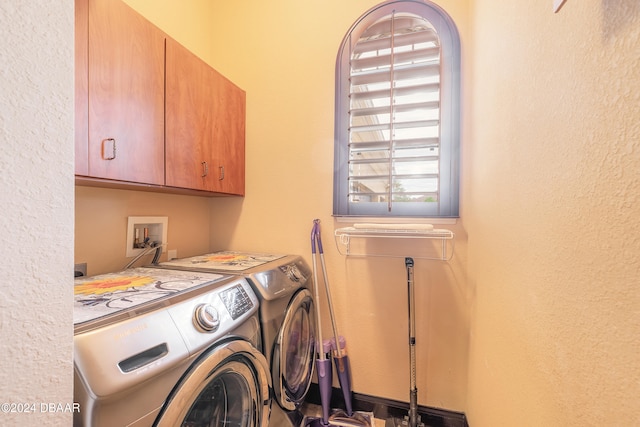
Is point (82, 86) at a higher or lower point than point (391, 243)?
higher

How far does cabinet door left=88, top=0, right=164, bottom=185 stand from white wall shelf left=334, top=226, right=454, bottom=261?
3.19 feet

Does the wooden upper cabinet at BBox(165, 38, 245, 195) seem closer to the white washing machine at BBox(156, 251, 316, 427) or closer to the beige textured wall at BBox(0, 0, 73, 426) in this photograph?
the white washing machine at BBox(156, 251, 316, 427)

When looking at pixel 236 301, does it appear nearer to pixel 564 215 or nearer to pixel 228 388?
pixel 228 388

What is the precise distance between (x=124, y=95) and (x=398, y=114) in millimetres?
1318

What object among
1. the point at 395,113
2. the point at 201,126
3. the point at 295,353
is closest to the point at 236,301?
the point at 295,353

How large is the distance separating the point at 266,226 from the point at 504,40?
1.51 m

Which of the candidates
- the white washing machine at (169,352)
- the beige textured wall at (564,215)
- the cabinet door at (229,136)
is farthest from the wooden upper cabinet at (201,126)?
the beige textured wall at (564,215)

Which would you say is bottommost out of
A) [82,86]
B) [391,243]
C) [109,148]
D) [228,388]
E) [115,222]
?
[228,388]

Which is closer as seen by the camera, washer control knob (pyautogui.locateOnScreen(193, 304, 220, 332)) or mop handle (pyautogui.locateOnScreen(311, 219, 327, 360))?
washer control knob (pyautogui.locateOnScreen(193, 304, 220, 332))

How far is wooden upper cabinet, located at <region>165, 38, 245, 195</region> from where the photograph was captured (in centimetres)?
127

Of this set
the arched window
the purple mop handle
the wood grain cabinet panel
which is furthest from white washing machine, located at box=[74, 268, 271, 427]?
the arched window

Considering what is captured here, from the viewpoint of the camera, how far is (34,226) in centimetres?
40

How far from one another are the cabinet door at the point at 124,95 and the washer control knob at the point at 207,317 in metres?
0.63

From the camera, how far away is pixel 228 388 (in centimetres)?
96
